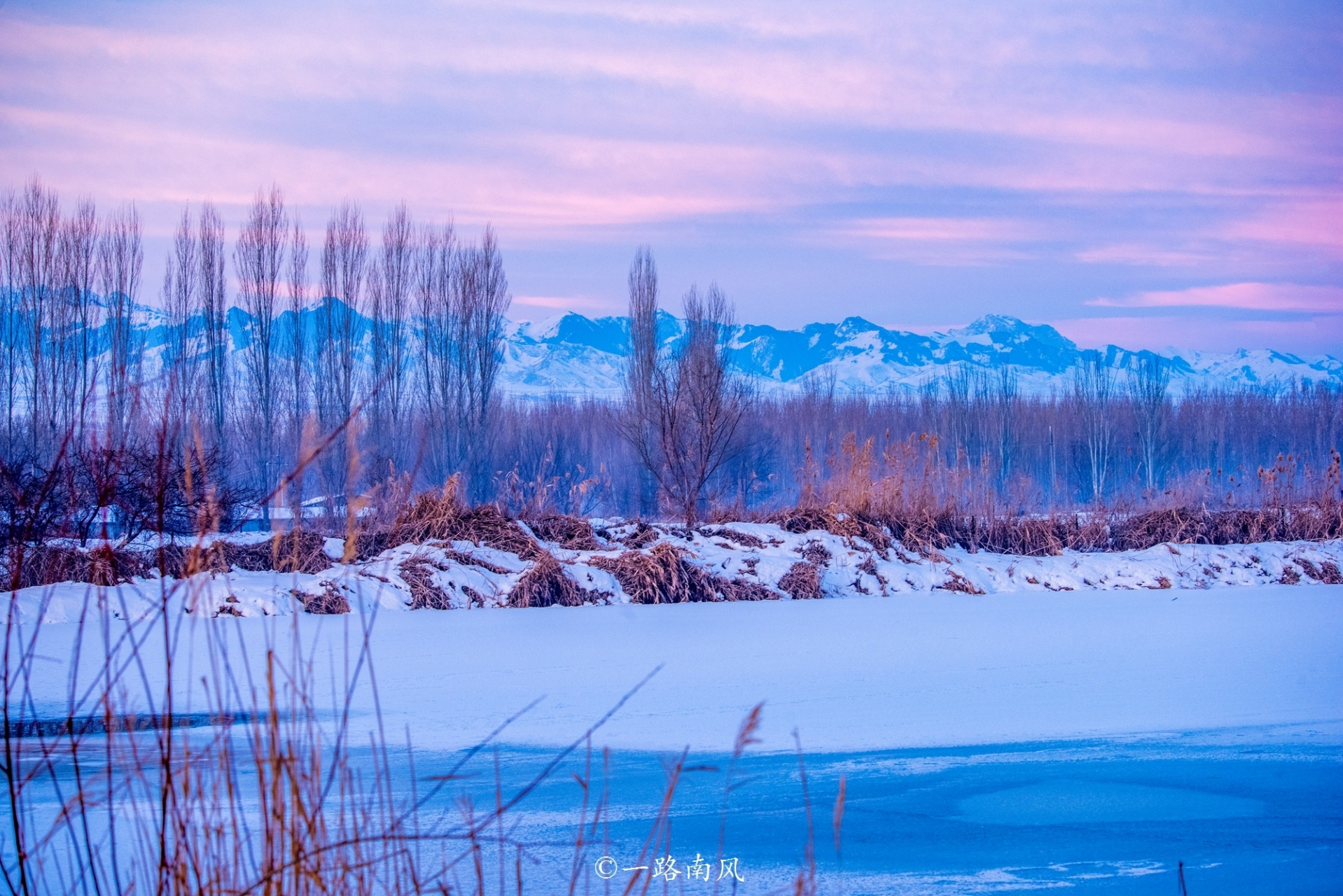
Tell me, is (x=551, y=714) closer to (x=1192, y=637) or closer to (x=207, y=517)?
(x=207, y=517)

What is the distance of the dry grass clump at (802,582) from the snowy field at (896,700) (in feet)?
0.51

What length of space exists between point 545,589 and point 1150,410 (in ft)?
104

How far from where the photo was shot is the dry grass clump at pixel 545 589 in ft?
31.6

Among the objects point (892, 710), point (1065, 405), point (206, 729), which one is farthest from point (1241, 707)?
point (1065, 405)

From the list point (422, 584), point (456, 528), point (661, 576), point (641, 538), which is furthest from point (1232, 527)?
point (422, 584)

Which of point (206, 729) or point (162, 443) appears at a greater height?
point (162, 443)

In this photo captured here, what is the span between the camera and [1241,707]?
548cm

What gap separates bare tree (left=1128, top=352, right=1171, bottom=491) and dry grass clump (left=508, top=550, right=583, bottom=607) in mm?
28069

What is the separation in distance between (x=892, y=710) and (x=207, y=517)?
13.0 ft

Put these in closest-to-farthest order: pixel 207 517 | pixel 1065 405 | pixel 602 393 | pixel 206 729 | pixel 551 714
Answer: pixel 207 517 < pixel 206 729 < pixel 551 714 < pixel 1065 405 < pixel 602 393

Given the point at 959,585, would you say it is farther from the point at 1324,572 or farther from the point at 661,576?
the point at 1324,572

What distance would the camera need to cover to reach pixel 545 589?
9.72 m

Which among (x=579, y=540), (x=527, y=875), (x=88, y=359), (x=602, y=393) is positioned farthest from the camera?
(x=602, y=393)

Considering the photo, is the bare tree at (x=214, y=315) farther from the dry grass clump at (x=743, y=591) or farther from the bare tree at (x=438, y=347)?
the dry grass clump at (x=743, y=591)
